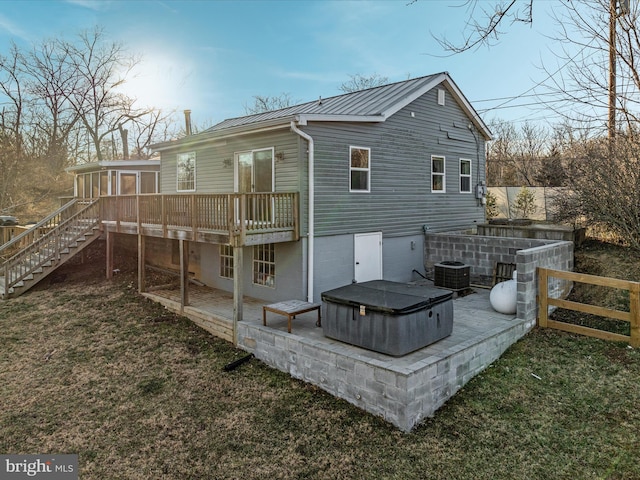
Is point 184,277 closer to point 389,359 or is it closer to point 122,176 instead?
point 389,359

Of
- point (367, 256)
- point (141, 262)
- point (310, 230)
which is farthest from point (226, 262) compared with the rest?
point (367, 256)

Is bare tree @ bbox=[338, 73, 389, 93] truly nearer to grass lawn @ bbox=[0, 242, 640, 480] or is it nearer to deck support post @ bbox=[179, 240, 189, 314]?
deck support post @ bbox=[179, 240, 189, 314]

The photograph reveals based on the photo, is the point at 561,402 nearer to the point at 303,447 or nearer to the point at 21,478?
the point at 303,447

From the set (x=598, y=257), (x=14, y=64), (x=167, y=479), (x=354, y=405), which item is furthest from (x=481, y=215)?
(x=14, y=64)

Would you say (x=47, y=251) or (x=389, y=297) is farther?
(x=47, y=251)

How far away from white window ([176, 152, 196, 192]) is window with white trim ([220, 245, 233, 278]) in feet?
7.81

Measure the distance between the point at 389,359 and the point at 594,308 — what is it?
152 inches

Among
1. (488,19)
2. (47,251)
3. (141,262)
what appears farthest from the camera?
(47,251)

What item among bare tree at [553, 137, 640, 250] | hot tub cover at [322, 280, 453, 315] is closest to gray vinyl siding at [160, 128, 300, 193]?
hot tub cover at [322, 280, 453, 315]

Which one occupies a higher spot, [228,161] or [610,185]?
[228,161]

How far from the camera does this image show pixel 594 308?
6812mm

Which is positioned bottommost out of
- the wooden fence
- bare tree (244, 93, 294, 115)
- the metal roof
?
the wooden fence

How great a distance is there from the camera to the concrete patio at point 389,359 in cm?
516

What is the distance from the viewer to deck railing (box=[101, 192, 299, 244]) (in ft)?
→ 25.3
